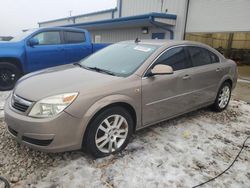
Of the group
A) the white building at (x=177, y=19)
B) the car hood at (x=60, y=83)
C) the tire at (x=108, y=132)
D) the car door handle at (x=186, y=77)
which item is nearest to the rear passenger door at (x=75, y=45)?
the car hood at (x=60, y=83)

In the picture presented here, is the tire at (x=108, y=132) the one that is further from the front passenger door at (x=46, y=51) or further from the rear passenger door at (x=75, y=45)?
the rear passenger door at (x=75, y=45)

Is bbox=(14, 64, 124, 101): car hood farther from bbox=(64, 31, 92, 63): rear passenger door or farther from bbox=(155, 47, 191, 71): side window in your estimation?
bbox=(64, 31, 92, 63): rear passenger door

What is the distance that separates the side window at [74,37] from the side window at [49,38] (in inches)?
11.0

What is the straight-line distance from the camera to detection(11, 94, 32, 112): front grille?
9.09 feet

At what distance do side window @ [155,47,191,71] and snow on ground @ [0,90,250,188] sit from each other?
111 centimetres

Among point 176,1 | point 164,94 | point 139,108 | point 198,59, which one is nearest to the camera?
Result: point 139,108

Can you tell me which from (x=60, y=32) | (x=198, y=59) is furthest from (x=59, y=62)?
(x=198, y=59)

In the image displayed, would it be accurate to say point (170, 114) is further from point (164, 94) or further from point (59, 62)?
point (59, 62)

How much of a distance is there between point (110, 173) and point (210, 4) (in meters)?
9.89

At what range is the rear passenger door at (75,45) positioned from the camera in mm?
7181

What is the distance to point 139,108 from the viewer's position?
3359mm

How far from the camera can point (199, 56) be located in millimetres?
4469

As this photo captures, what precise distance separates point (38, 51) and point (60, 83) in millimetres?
3971

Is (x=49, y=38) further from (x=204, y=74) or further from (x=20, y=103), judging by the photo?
(x=204, y=74)
